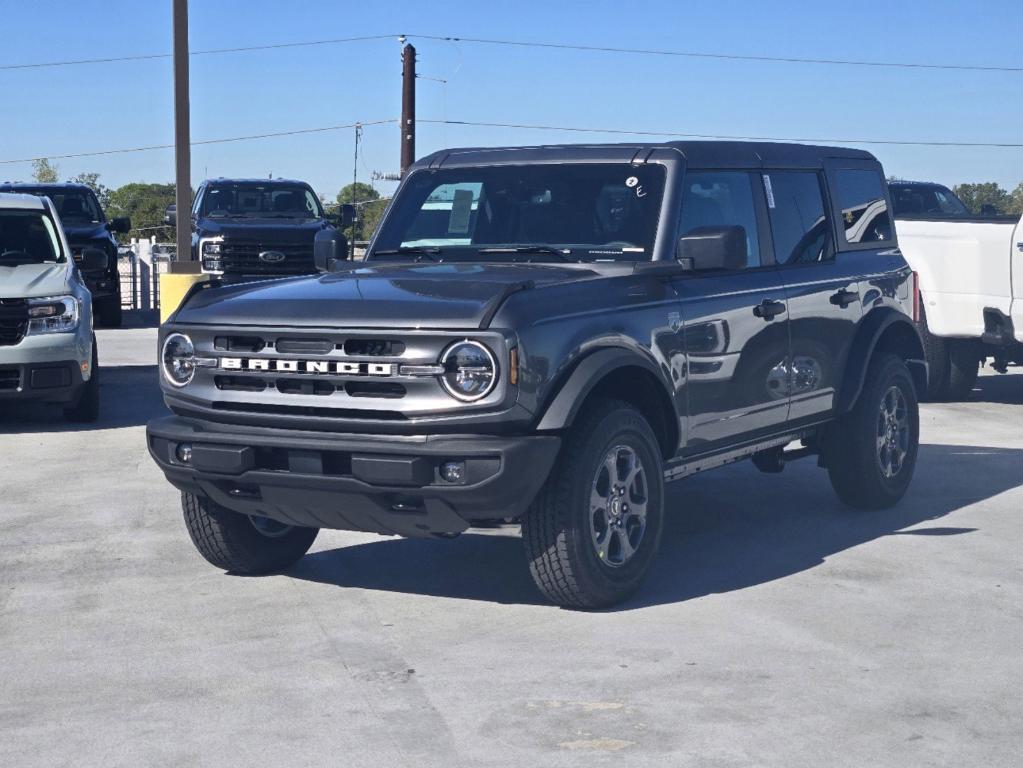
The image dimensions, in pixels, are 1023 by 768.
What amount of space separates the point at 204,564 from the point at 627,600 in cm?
207

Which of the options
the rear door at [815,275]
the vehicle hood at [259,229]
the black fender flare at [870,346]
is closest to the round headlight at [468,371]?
the rear door at [815,275]

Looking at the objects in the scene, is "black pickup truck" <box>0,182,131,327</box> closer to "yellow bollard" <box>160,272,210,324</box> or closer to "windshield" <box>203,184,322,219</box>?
"windshield" <box>203,184,322,219</box>

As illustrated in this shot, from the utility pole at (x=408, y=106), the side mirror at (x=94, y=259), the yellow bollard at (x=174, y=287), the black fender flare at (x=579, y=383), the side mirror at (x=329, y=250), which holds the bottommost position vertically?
the yellow bollard at (x=174, y=287)

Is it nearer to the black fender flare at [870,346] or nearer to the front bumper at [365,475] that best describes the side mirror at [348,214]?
the black fender flare at [870,346]

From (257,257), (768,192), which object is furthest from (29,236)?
(257,257)

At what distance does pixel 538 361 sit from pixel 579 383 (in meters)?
0.22

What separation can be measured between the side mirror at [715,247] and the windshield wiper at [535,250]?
51 centimetres

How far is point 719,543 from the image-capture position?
7781 mm

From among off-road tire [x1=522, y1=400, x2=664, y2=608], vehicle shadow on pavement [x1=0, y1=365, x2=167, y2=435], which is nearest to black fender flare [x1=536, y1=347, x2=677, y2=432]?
off-road tire [x1=522, y1=400, x2=664, y2=608]

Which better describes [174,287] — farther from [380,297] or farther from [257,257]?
[380,297]

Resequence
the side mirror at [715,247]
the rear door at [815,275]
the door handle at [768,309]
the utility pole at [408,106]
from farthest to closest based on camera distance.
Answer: the utility pole at [408,106]
the rear door at [815,275]
the door handle at [768,309]
the side mirror at [715,247]

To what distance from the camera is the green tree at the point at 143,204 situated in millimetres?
97387

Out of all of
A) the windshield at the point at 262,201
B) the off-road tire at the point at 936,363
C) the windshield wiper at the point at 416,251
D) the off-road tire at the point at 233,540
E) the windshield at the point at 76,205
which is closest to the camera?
the off-road tire at the point at 233,540

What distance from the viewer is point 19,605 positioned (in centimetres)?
654
